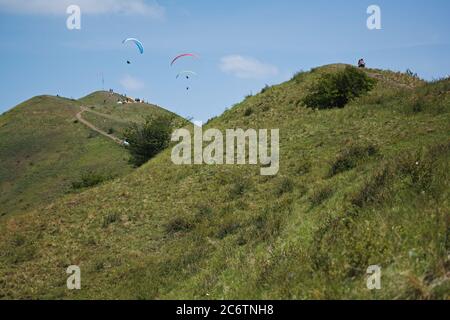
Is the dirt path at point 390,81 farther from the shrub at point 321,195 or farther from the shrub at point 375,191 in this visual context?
the shrub at point 375,191

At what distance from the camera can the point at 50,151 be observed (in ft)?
338

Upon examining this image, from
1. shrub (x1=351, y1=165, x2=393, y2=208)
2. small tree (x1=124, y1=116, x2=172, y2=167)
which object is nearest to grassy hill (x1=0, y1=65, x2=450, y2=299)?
shrub (x1=351, y1=165, x2=393, y2=208)

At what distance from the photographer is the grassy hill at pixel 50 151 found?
81.0 metres

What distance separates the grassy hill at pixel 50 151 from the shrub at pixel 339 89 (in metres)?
37.4

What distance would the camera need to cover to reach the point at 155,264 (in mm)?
16125

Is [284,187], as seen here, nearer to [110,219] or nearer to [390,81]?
[110,219]

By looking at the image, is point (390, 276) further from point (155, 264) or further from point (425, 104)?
point (425, 104)

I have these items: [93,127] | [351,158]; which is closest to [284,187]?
[351,158]

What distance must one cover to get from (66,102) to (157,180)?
120716 millimetres

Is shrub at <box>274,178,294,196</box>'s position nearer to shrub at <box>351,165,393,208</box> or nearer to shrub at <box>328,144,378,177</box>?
shrub at <box>328,144,378,177</box>

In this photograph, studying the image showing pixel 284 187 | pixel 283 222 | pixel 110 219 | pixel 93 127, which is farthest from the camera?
pixel 93 127

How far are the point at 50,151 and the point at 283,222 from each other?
97.2 m

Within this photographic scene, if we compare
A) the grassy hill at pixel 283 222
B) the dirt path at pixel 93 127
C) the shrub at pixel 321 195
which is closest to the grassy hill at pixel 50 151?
the dirt path at pixel 93 127
